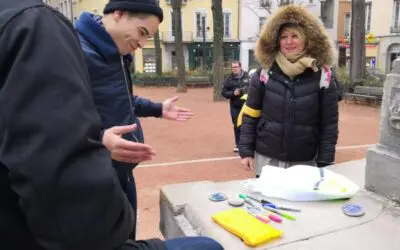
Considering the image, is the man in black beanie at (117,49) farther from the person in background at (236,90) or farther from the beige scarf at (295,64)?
the person in background at (236,90)

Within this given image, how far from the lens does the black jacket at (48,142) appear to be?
0.79 m

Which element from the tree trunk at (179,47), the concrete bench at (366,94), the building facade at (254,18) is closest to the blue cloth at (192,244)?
the concrete bench at (366,94)

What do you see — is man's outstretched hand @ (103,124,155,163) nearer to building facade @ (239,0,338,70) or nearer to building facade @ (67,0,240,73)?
building facade @ (239,0,338,70)

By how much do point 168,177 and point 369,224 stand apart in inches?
157

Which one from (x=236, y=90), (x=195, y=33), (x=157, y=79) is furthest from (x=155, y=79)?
(x=195, y=33)

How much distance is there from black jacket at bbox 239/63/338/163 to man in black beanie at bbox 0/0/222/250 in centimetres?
194

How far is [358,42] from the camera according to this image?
49.4ft

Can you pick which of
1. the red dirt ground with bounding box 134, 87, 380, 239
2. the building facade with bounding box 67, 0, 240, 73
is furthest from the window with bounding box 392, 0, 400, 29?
the red dirt ground with bounding box 134, 87, 380, 239

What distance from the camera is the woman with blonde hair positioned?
2.65 m

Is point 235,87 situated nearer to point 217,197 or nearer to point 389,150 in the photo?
point 389,150

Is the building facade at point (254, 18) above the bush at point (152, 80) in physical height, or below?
above

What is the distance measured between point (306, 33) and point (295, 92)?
404mm

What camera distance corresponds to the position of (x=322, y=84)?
8.69 feet

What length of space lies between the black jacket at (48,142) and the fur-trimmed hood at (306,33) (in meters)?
2.09
